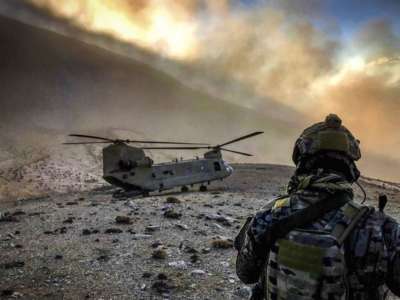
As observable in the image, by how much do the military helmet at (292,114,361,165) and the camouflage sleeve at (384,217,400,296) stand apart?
0.69 meters

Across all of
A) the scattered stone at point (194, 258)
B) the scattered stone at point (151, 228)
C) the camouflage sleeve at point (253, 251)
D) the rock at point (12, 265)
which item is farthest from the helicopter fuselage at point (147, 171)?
the camouflage sleeve at point (253, 251)

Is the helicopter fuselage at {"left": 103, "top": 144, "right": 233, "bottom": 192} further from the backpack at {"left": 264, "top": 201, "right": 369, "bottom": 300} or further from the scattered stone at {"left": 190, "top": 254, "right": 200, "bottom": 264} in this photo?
the backpack at {"left": 264, "top": 201, "right": 369, "bottom": 300}

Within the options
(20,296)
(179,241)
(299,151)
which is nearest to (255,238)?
(299,151)

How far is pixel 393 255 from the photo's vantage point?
10.4 ft

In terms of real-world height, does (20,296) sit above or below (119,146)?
below

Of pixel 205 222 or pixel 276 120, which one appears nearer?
pixel 205 222

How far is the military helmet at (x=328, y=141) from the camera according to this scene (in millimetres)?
3443

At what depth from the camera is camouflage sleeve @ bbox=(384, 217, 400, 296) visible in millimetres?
3158

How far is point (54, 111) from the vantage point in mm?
97062

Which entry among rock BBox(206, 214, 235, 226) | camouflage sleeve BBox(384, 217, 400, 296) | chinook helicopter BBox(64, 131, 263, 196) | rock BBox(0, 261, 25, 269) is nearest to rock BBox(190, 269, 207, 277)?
rock BBox(0, 261, 25, 269)

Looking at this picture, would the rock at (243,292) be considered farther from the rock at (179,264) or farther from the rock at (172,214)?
the rock at (172,214)

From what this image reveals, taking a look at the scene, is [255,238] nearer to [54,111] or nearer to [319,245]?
[319,245]

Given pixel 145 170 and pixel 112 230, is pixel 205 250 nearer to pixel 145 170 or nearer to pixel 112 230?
pixel 112 230

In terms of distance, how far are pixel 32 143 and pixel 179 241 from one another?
189ft
